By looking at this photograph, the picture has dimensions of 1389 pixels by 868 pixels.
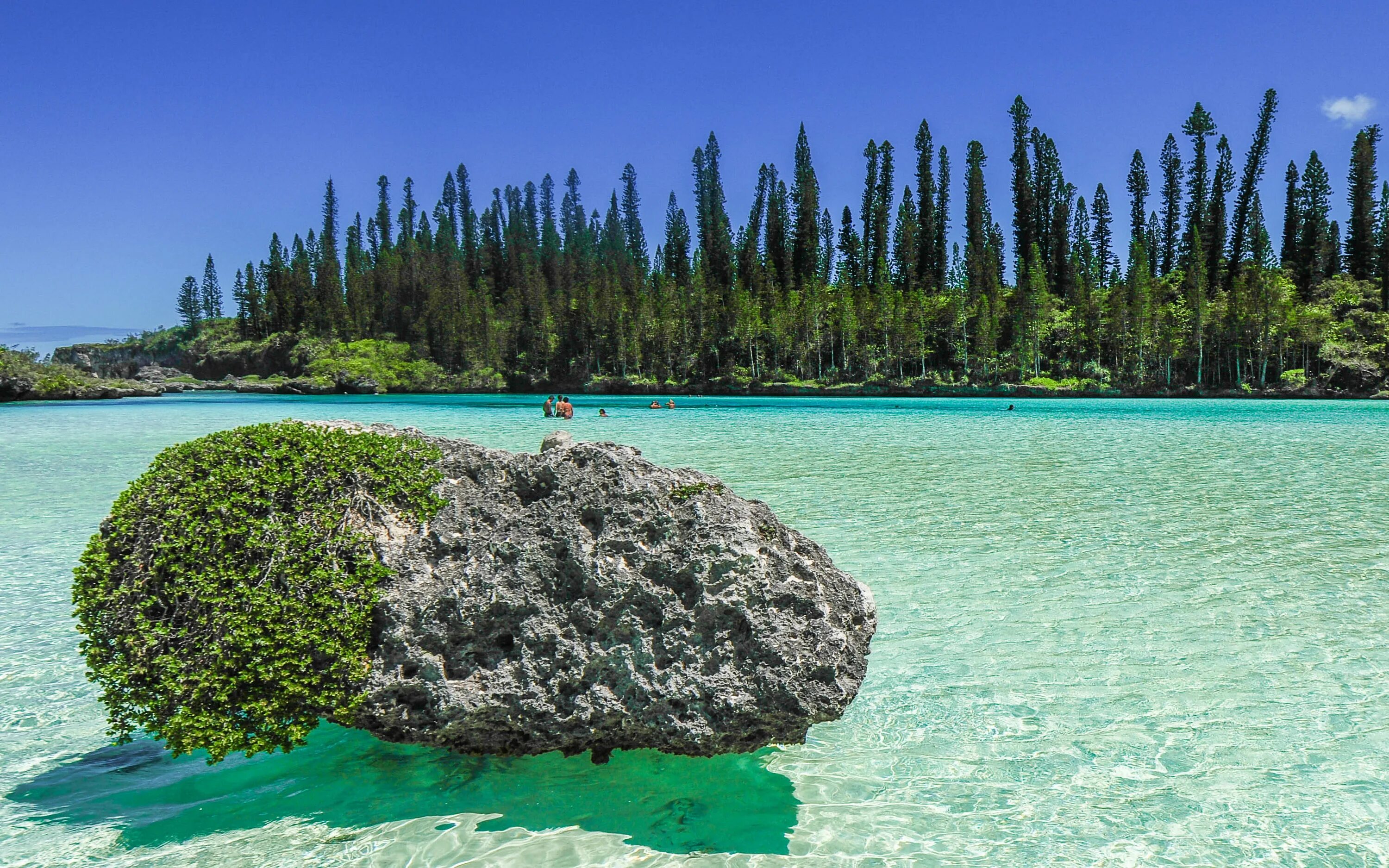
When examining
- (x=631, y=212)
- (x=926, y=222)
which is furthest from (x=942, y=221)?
(x=631, y=212)

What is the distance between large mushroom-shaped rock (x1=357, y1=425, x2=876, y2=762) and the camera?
12.4ft

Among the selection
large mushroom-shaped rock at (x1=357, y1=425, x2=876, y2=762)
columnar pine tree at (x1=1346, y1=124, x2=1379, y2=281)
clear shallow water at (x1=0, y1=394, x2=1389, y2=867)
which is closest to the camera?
clear shallow water at (x1=0, y1=394, x2=1389, y2=867)

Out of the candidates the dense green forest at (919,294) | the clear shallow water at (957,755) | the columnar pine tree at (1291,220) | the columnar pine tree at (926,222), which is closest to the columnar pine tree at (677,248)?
the dense green forest at (919,294)

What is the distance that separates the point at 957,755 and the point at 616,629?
222 cm

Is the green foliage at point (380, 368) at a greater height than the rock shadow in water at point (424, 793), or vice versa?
the green foliage at point (380, 368)

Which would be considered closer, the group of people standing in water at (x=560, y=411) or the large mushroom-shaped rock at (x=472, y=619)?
the large mushroom-shaped rock at (x=472, y=619)

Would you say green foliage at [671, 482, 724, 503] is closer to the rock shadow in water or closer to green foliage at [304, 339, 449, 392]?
the rock shadow in water

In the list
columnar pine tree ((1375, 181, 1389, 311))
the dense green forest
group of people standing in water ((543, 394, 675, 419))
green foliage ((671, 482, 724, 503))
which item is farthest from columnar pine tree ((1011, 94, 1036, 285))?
green foliage ((671, 482, 724, 503))

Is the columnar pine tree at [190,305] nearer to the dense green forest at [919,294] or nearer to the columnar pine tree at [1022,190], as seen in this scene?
the dense green forest at [919,294]

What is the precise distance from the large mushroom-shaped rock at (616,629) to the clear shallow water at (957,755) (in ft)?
1.34

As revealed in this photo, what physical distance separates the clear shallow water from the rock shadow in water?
0.02m

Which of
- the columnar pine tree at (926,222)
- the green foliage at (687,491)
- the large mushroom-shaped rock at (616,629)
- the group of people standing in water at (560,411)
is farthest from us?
the columnar pine tree at (926,222)

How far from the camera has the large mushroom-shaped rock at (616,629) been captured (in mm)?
3781

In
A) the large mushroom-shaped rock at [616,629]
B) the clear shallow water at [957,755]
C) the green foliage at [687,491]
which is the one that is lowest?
the clear shallow water at [957,755]
